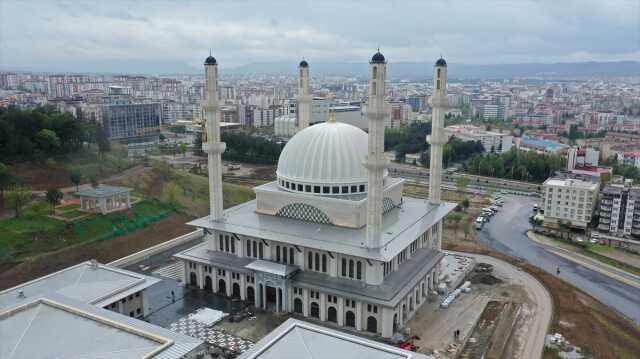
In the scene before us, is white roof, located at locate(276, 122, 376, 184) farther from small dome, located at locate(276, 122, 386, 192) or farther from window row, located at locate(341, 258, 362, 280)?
window row, located at locate(341, 258, 362, 280)

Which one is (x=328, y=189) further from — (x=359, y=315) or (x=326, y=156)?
(x=359, y=315)

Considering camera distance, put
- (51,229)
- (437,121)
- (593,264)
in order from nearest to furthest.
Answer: (437,121)
(51,229)
(593,264)

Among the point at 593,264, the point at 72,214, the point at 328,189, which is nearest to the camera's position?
the point at 328,189

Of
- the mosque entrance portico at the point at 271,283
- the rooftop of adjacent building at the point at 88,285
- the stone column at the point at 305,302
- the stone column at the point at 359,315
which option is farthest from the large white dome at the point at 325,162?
the rooftop of adjacent building at the point at 88,285

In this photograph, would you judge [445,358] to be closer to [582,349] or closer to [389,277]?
[389,277]

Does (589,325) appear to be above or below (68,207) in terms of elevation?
below

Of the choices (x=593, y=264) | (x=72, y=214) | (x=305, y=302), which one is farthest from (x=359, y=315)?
(x=72, y=214)
